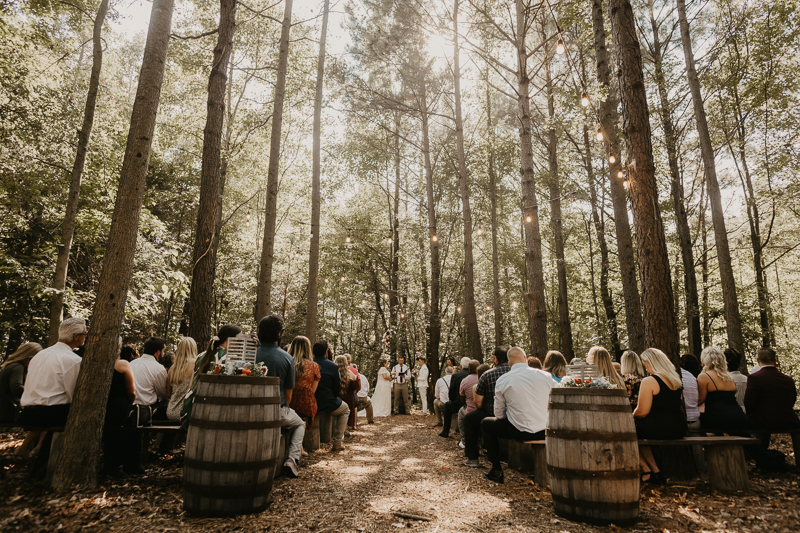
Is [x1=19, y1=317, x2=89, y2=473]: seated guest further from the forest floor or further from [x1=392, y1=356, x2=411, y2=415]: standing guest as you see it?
[x1=392, y1=356, x2=411, y2=415]: standing guest

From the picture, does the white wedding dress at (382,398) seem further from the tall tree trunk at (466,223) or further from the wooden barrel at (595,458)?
the wooden barrel at (595,458)

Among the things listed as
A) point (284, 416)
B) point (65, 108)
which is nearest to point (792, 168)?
point (284, 416)

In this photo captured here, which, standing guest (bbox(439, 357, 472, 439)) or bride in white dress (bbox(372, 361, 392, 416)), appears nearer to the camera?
standing guest (bbox(439, 357, 472, 439))

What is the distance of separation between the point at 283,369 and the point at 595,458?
2.93 metres

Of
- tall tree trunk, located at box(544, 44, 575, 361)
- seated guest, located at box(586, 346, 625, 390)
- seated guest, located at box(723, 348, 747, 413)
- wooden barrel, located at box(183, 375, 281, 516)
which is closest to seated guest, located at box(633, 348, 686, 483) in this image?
seated guest, located at box(586, 346, 625, 390)

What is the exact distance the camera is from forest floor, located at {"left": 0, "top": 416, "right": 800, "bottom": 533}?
321cm

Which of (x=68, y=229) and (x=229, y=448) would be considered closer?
(x=229, y=448)

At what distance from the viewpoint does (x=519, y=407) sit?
4.83 meters

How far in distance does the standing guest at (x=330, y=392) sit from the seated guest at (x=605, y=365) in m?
3.82

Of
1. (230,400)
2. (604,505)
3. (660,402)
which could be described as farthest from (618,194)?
(230,400)

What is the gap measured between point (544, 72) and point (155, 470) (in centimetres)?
1675

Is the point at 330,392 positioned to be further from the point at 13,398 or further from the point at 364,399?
the point at 364,399

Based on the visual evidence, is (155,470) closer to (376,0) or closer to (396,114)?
(376,0)

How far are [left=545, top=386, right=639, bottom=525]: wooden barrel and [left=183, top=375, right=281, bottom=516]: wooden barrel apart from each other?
93.0 inches
